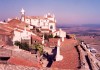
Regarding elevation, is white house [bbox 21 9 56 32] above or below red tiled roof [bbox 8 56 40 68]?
above

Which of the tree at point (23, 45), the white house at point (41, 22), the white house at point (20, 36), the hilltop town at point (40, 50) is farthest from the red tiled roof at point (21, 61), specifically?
the white house at point (41, 22)

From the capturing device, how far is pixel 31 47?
37531 millimetres

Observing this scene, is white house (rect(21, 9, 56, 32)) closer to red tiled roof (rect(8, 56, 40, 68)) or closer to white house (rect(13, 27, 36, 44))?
white house (rect(13, 27, 36, 44))

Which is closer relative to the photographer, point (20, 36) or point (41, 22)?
point (20, 36)

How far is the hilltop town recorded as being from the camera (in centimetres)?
2139

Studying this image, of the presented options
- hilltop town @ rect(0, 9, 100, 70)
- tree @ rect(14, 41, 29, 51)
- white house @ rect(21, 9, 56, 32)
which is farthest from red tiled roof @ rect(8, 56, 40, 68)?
white house @ rect(21, 9, 56, 32)

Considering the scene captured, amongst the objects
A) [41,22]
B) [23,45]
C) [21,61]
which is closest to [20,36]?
[23,45]

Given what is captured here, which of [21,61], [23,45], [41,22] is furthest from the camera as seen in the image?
[41,22]

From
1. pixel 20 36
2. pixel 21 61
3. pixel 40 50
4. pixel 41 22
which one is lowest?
pixel 40 50

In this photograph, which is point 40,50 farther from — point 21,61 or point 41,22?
point 41,22

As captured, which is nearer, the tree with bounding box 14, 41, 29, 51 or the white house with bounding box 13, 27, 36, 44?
the tree with bounding box 14, 41, 29, 51

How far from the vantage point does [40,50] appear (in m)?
36.2

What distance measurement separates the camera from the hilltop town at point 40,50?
70.2ft

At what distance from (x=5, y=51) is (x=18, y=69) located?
830 centimetres
